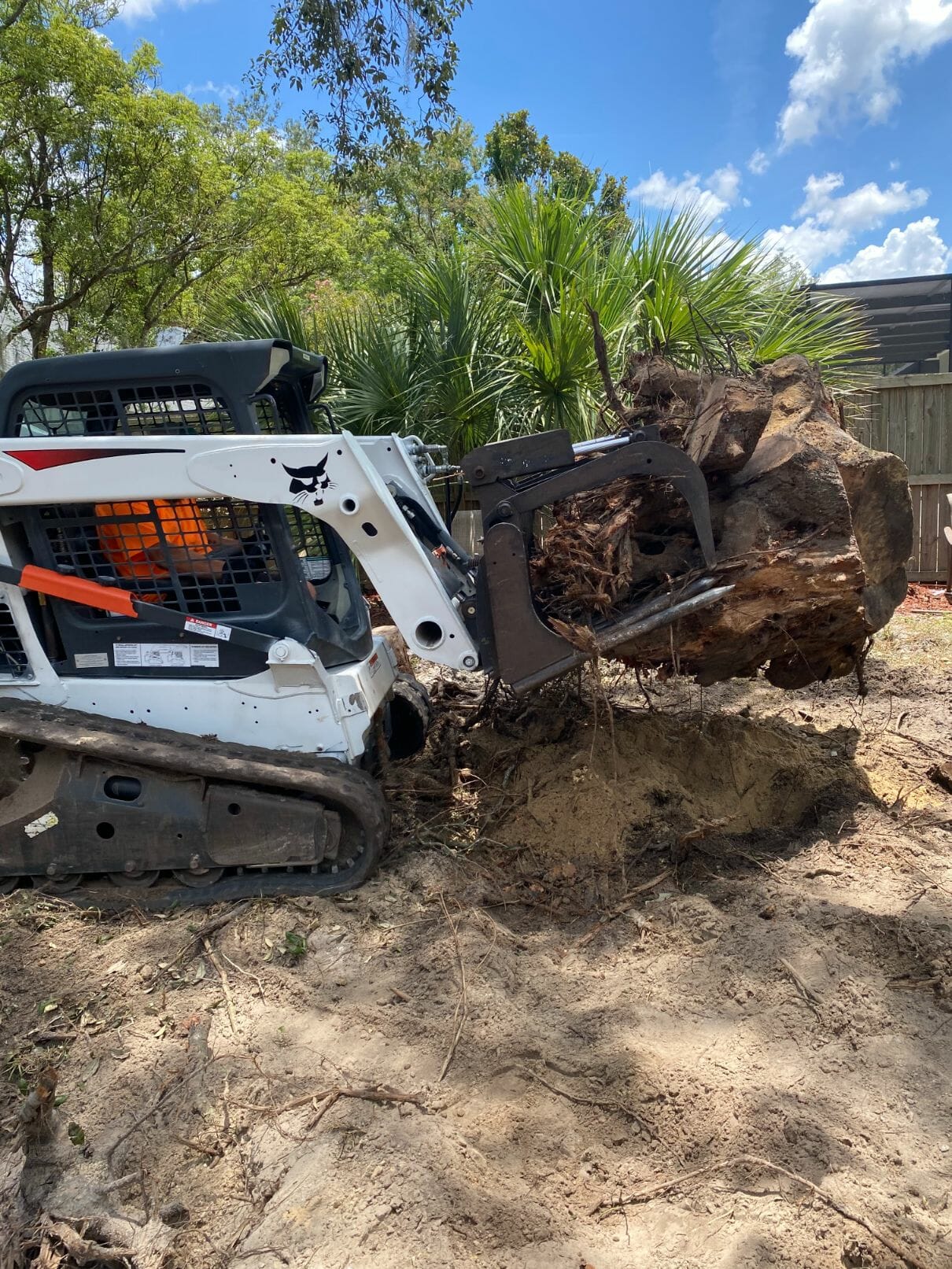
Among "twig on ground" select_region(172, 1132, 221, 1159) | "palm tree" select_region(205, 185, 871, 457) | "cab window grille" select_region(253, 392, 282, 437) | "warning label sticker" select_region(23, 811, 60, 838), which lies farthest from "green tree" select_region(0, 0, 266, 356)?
"twig on ground" select_region(172, 1132, 221, 1159)

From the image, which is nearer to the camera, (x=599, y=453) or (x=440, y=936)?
(x=440, y=936)

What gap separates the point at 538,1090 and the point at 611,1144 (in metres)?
0.28

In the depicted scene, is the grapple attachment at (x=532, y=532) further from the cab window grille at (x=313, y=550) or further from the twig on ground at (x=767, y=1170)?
the twig on ground at (x=767, y=1170)

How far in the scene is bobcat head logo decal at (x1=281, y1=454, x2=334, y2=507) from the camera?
3592mm

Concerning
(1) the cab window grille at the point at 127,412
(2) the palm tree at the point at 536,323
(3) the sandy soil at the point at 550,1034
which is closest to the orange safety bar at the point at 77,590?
(1) the cab window grille at the point at 127,412

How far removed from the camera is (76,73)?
1311 centimetres

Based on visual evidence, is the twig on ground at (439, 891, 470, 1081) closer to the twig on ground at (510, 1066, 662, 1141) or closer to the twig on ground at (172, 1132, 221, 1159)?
the twig on ground at (510, 1066, 662, 1141)

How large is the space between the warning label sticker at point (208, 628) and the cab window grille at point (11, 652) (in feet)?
2.57

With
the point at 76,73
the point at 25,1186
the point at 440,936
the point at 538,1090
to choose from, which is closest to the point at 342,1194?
the point at 538,1090

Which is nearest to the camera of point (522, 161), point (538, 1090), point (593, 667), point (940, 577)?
point (538, 1090)

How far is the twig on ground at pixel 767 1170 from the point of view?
79.0 inches

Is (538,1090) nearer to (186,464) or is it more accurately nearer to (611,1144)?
(611,1144)

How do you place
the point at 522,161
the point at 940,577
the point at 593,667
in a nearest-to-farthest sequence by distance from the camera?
the point at 593,667
the point at 940,577
the point at 522,161

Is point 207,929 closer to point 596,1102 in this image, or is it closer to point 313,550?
point 596,1102
